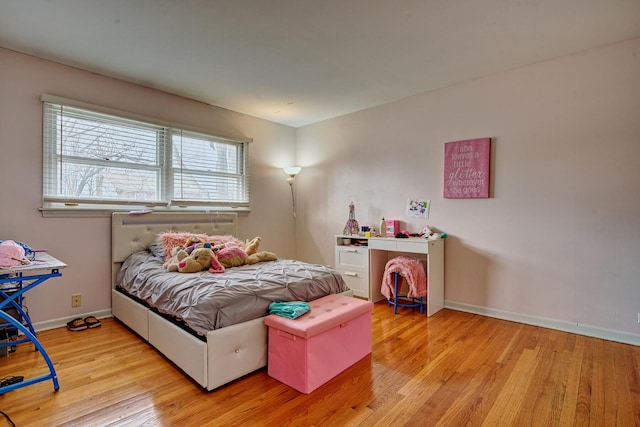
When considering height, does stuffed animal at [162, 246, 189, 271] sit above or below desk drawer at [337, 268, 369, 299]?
above

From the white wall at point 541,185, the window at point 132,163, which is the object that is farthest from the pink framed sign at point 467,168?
the window at point 132,163

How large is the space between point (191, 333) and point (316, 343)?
0.79m

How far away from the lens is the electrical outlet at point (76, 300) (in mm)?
2986

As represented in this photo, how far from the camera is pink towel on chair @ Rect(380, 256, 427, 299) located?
10.8 feet

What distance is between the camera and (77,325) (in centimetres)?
284

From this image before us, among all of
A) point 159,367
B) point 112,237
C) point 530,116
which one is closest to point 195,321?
point 159,367

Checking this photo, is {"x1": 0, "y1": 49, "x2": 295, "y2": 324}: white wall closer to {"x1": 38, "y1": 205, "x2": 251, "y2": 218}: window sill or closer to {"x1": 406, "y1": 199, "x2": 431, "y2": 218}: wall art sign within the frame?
{"x1": 38, "y1": 205, "x2": 251, "y2": 218}: window sill

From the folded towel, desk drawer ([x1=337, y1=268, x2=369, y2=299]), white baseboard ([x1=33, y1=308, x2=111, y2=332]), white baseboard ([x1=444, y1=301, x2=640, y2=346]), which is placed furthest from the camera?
desk drawer ([x1=337, y1=268, x2=369, y2=299])

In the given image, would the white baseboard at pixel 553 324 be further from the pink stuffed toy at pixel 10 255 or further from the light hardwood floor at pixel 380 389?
the pink stuffed toy at pixel 10 255

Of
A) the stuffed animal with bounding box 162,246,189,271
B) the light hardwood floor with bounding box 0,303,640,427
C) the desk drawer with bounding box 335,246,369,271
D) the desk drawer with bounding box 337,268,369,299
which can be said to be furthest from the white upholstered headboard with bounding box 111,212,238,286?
the desk drawer with bounding box 337,268,369,299

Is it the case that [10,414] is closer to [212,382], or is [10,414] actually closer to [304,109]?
[212,382]

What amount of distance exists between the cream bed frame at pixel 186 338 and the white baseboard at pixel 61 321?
91mm

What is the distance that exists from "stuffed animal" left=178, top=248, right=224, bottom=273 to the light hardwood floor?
656 mm

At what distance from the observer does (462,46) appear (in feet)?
8.60
